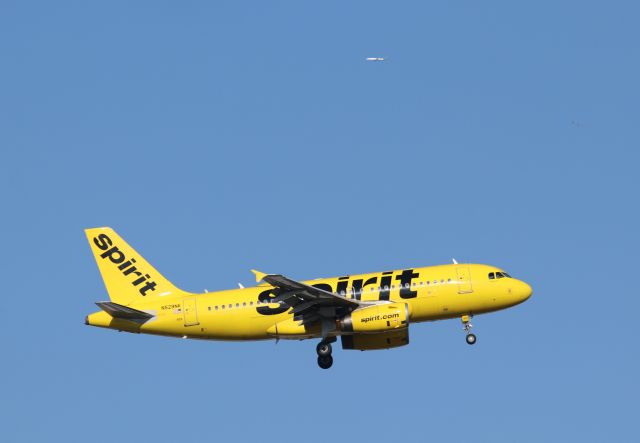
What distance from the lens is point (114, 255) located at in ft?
279

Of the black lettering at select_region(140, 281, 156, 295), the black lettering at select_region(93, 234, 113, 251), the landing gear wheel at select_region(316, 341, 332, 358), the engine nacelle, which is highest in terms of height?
the black lettering at select_region(93, 234, 113, 251)

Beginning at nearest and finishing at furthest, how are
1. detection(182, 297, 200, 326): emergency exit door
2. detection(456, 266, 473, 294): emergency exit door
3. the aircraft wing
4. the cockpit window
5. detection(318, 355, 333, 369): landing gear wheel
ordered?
the aircraft wing
detection(456, 266, 473, 294): emergency exit door
the cockpit window
detection(318, 355, 333, 369): landing gear wheel
detection(182, 297, 200, 326): emergency exit door

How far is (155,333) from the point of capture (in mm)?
81188

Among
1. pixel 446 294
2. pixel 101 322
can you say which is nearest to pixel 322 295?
pixel 446 294

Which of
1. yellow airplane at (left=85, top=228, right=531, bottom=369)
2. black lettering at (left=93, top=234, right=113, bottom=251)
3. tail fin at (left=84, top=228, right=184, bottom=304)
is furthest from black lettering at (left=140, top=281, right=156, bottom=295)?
black lettering at (left=93, top=234, right=113, bottom=251)

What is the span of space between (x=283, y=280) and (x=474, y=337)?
13065mm

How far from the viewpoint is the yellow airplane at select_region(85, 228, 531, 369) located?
254 feet

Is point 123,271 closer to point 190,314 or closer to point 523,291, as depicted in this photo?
point 190,314

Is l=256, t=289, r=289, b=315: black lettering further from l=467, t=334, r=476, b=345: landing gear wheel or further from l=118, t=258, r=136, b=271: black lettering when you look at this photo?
l=467, t=334, r=476, b=345: landing gear wheel

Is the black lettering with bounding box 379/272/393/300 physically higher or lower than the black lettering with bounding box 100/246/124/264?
lower

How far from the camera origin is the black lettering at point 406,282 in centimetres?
7762

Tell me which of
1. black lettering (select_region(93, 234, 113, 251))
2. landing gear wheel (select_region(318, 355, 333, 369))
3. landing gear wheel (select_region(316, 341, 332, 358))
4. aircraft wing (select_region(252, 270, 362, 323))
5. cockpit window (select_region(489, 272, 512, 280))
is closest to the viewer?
aircraft wing (select_region(252, 270, 362, 323))

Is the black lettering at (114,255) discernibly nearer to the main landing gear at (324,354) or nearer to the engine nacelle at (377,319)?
the main landing gear at (324,354)

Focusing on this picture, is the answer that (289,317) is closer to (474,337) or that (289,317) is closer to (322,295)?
(322,295)
